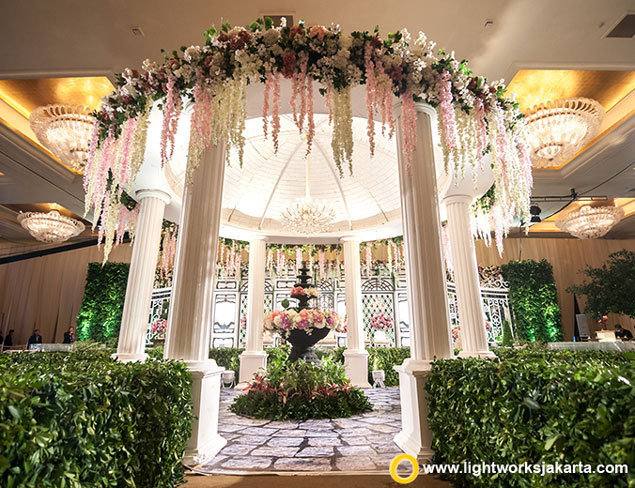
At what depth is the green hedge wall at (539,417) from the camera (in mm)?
1185

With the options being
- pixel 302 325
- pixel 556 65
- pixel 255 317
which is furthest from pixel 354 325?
pixel 556 65

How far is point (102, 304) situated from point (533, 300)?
1554 cm

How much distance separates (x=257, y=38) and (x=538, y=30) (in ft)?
9.99

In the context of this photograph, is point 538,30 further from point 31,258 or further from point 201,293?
point 31,258

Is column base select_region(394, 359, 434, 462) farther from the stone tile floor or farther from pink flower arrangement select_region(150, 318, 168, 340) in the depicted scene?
pink flower arrangement select_region(150, 318, 168, 340)

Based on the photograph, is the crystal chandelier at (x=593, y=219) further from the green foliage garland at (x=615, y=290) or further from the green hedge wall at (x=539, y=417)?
the green hedge wall at (x=539, y=417)

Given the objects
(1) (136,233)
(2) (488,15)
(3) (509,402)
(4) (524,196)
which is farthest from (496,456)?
(1) (136,233)

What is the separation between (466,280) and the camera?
16.3ft

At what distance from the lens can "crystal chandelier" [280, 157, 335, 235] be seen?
6.61m

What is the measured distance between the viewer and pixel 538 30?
3705 mm

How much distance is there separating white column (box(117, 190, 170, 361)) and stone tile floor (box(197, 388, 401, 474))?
164 cm

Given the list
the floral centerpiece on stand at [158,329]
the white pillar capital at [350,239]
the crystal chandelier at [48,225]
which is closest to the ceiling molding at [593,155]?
the white pillar capital at [350,239]

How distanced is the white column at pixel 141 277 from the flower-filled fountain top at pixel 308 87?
175 centimetres

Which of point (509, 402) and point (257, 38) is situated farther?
point (257, 38)
